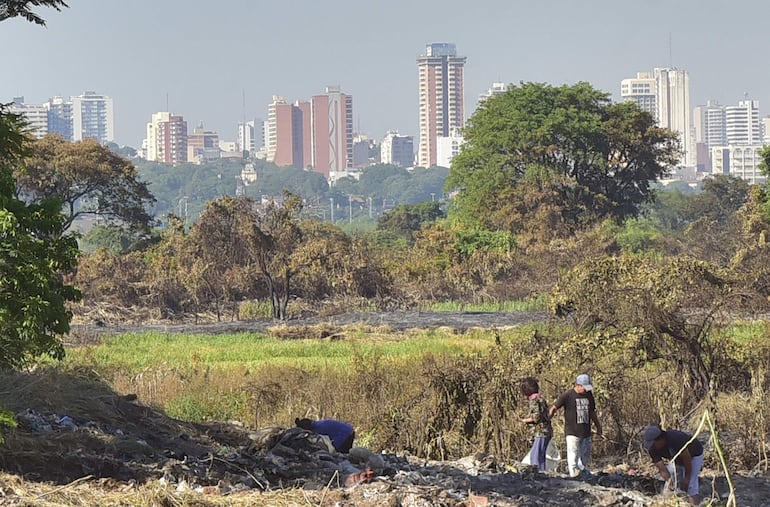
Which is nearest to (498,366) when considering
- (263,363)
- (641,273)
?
(641,273)

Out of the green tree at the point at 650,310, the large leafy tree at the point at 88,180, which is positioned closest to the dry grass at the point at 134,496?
the green tree at the point at 650,310

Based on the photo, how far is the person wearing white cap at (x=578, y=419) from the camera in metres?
14.3

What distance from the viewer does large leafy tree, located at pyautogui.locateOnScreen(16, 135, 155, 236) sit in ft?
158

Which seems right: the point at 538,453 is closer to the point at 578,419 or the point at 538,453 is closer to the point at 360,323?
the point at 578,419

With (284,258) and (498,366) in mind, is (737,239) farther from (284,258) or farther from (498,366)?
(498,366)

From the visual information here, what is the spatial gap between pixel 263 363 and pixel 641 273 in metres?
9.17

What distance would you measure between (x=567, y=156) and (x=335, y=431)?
44609 millimetres

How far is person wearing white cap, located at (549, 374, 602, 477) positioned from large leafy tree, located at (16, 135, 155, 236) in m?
35.0

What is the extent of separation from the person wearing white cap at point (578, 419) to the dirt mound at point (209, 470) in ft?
1.23

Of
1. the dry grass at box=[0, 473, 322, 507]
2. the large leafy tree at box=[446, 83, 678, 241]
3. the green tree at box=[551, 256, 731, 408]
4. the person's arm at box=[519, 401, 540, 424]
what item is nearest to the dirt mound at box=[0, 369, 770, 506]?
the dry grass at box=[0, 473, 322, 507]

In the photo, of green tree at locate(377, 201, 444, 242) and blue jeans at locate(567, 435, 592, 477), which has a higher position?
green tree at locate(377, 201, 444, 242)

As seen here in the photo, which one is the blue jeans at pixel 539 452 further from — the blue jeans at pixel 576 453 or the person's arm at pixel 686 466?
the person's arm at pixel 686 466

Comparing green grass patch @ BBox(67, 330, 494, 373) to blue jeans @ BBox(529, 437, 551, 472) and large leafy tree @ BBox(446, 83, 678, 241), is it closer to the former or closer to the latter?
blue jeans @ BBox(529, 437, 551, 472)

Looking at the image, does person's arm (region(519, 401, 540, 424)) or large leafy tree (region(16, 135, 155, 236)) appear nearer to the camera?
person's arm (region(519, 401, 540, 424))
